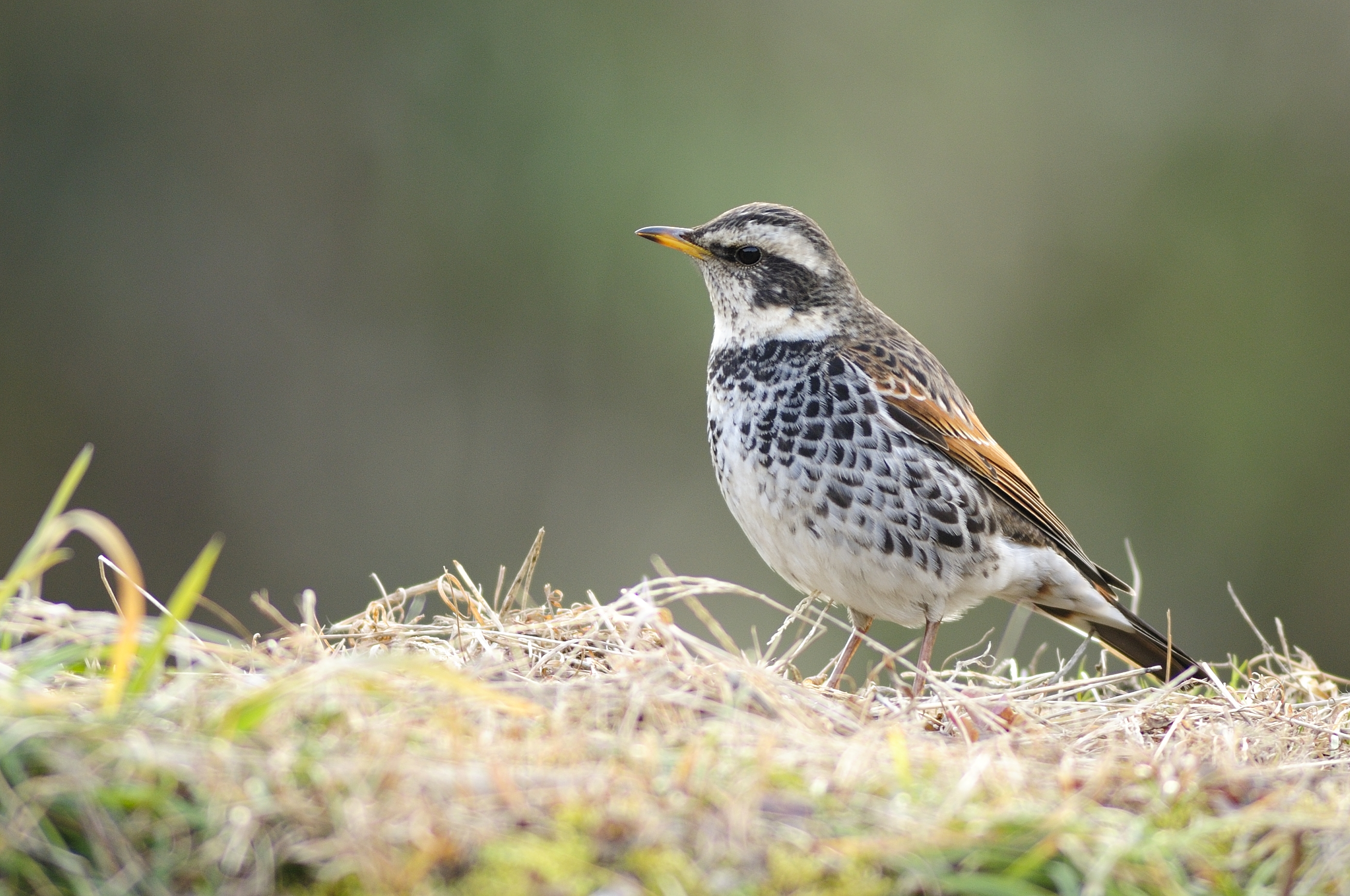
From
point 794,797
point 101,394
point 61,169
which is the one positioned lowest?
point 101,394

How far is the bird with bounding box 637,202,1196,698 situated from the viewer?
4.69 meters

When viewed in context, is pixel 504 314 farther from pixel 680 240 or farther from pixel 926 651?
pixel 926 651

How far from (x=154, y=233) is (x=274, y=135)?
1.36 m

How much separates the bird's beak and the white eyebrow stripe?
0.11 meters

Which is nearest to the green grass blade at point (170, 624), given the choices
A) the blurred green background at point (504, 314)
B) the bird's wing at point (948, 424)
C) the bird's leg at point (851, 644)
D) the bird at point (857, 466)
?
the bird's leg at point (851, 644)

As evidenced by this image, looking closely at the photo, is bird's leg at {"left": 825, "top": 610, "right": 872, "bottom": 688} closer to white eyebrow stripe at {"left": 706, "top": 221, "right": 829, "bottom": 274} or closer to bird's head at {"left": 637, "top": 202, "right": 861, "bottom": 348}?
bird's head at {"left": 637, "top": 202, "right": 861, "bottom": 348}

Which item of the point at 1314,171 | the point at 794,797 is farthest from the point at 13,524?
the point at 1314,171

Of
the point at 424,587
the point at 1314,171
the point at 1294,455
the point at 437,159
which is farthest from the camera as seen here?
the point at 1314,171

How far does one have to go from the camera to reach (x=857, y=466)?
468 cm

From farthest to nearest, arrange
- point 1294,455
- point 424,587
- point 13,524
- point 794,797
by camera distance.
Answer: point 1294,455
point 13,524
point 424,587
point 794,797

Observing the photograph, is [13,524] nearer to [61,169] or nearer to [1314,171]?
[61,169]

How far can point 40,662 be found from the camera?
250 centimetres

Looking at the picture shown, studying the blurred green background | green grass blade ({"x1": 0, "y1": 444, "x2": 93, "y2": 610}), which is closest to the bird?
green grass blade ({"x1": 0, "y1": 444, "x2": 93, "y2": 610})

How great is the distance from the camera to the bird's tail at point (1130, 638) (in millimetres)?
5258
